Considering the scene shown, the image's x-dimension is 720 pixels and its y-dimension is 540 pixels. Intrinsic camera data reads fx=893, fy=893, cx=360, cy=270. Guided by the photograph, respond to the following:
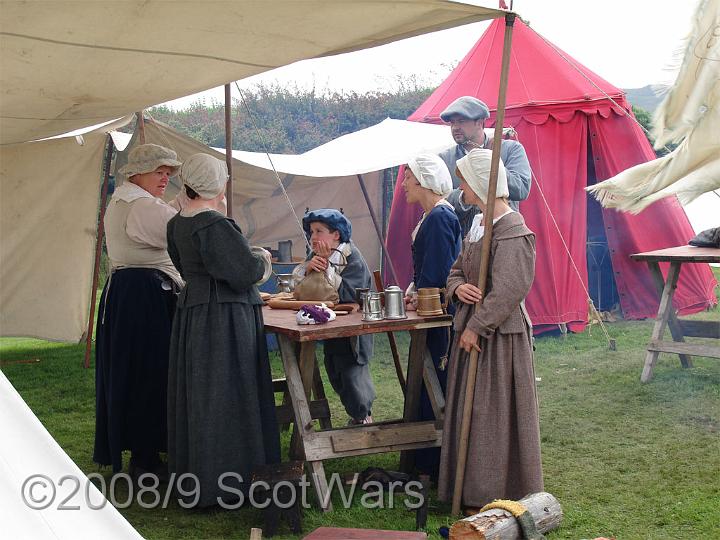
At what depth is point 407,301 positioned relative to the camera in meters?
3.97

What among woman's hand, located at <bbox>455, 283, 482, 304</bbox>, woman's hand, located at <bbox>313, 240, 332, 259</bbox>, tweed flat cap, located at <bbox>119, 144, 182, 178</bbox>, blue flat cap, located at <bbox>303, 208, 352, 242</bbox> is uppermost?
tweed flat cap, located at <bbox>119, 144, 182, 178</bbox>

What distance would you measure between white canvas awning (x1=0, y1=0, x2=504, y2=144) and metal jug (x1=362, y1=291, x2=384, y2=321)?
0.97 metres

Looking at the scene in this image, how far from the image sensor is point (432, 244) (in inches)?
152

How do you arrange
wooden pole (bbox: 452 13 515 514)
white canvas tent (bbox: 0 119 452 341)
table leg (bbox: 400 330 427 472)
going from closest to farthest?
wooden pole (bbox: 452 13 515 514) → table leg (bbox: 400 330 427 472) → white canvas tent (bbox: 0 119 452 341)

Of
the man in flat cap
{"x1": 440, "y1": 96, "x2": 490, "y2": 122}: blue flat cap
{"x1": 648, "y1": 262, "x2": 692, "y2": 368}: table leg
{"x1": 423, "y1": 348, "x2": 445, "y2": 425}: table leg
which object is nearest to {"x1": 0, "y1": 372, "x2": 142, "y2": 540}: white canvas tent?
{"x1": 423, "y1": 348, "x2": 445, "y2": 425}: table leg

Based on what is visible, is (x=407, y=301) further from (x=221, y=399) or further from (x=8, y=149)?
(x=8, y=149)

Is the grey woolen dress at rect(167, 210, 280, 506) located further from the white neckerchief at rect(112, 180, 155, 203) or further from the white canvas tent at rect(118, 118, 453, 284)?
the white canvas tent at rect(118, 118, 453, 284)

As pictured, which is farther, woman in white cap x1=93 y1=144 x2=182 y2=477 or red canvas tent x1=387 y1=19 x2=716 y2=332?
red canvas tent x1=387 y1=19 x2=716 y2=332

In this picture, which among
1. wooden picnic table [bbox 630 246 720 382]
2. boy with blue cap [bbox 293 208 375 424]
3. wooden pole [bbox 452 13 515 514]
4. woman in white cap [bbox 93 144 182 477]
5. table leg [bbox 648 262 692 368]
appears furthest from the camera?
table leg [bbox 648 262 692 368]

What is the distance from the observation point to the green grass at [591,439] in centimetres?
348

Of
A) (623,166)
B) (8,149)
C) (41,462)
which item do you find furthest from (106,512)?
(623,166)

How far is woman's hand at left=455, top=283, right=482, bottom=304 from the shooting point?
3.41m

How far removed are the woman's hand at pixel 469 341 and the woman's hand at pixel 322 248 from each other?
0.97m

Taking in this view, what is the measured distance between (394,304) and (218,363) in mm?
749
